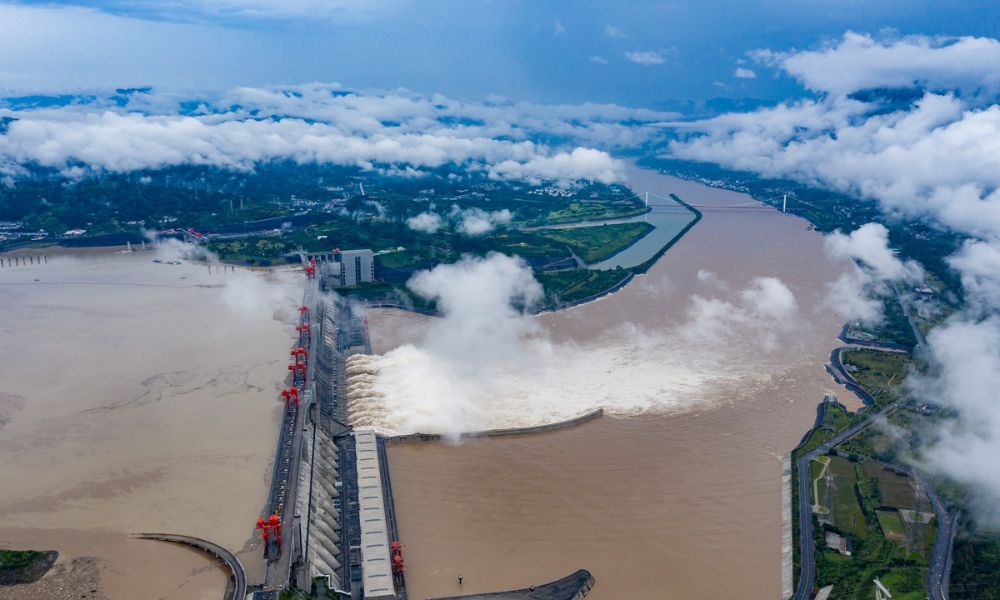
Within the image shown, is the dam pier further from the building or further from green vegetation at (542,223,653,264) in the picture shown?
green vegetation at (542,223,653,264)

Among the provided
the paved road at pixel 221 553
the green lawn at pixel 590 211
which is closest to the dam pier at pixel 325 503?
the paved road at pixel 221 553

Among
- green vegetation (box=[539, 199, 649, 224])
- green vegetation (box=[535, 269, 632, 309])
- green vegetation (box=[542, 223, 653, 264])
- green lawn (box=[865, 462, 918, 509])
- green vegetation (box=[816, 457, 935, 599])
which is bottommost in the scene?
green vegetation (box=[816, 457, 935, 599])

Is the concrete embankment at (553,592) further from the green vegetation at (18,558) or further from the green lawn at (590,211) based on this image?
the green lawn at (590,211)

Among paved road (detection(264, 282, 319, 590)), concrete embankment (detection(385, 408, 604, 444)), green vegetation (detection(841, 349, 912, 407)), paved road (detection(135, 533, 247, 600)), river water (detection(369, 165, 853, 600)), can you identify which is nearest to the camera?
paved road (detection(135, 533, 247, 600))

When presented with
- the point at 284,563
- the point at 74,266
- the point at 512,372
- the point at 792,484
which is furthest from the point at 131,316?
the point at 792,484

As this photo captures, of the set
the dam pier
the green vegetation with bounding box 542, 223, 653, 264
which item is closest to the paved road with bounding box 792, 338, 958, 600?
the dam pier

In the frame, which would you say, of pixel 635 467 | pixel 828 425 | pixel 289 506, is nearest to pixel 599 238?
pixel 828 425

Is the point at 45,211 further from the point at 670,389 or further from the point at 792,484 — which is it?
the point at 792,484

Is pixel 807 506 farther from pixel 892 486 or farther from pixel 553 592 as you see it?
pixel 553 592
